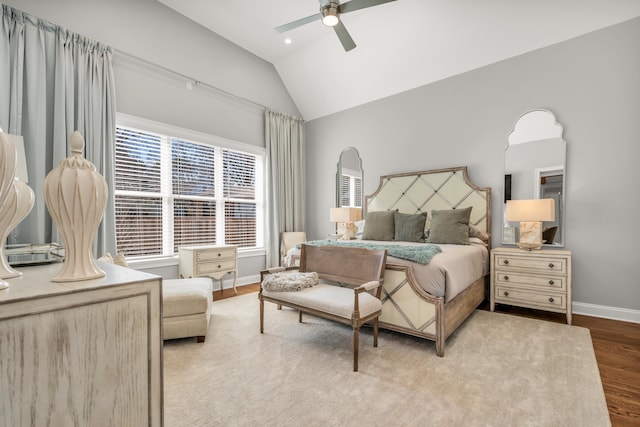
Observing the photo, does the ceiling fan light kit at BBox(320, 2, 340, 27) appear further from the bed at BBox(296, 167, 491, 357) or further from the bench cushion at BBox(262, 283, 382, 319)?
the bench cushion at BBox(262, 283, 382, 319)

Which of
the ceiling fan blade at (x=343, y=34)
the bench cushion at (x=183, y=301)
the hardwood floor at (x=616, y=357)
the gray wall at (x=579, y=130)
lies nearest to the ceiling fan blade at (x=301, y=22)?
the ceiling fan blade at (x=343, y=34)

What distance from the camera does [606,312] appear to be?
3.05 m

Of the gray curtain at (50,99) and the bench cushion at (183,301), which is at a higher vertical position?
the gray curtain at (50,99)

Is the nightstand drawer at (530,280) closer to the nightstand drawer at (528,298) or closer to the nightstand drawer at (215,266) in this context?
the nightstand drawer at (528,298)

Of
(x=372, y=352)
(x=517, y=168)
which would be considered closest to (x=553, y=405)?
(x=372, y=352)

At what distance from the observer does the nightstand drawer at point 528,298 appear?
289 cm

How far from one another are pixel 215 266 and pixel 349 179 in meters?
2.76

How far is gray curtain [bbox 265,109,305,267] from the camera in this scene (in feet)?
16.5

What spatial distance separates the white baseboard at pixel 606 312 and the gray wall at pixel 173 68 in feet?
14.2

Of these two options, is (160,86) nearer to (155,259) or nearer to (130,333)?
(155,259)

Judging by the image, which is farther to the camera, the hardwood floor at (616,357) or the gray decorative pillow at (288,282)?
the gray decorative pillow at (288,282)

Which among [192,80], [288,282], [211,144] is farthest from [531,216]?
[192,80]

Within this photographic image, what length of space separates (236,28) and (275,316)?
13.2ft

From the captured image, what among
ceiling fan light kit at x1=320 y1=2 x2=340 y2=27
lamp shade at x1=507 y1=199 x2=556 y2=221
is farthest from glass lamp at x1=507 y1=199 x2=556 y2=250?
ceiling fan light kit at x1=320 y1=2 x2=340 y2=27
